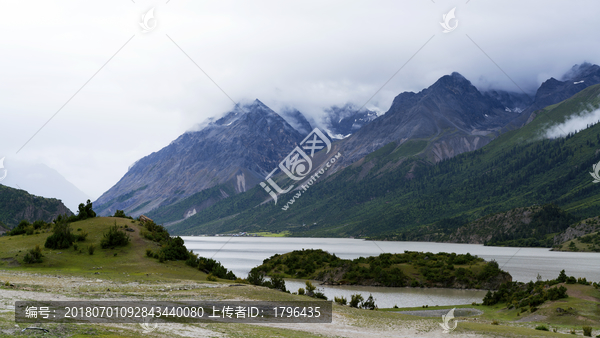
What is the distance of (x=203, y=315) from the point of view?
22.5 metres

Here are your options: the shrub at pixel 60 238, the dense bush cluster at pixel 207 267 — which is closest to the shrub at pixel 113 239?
the shrub at pixel 60 238

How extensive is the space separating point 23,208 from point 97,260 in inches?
4544

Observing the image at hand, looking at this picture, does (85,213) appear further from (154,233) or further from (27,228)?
(154,233)

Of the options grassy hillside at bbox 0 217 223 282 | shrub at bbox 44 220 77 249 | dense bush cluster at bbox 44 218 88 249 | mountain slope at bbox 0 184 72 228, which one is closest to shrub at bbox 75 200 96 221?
grassy hillside at bbox 0 217 223 282

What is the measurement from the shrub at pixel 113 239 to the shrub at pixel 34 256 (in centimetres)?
614

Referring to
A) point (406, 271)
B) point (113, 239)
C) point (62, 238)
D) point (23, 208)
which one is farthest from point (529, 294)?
point (23, 208)

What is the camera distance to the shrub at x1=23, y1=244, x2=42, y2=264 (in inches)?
1559

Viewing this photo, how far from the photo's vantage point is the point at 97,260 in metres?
42.8

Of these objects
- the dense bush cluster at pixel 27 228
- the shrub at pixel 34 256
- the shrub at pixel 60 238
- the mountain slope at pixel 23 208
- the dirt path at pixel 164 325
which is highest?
the mountain slope at pixel 23 208

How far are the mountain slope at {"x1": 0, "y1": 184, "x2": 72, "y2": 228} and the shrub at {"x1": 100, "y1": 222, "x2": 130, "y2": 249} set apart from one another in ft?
319

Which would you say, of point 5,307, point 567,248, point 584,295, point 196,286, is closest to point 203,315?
point 5,307

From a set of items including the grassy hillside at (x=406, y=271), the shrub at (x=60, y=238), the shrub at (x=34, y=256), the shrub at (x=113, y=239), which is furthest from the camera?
the grassy hillside at (x=406, y=271)

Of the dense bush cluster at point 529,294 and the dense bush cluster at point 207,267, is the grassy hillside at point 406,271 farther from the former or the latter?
the dense bush cluster at point 207,267

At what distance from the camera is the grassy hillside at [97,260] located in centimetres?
3812
